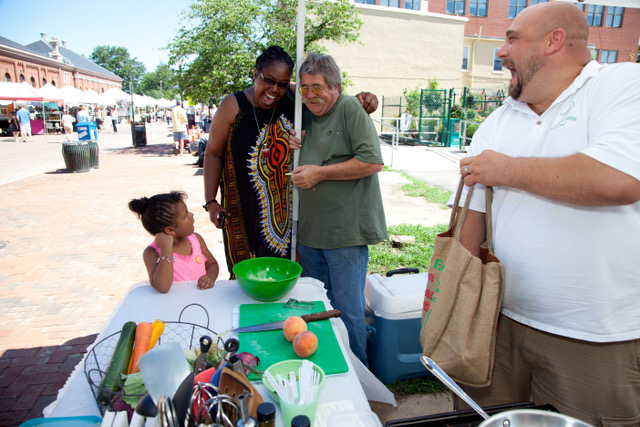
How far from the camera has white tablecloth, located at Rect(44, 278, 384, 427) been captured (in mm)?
1232

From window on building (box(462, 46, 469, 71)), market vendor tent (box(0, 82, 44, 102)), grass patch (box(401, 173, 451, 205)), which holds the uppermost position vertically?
window on building (box(462, 46, 469, 71))

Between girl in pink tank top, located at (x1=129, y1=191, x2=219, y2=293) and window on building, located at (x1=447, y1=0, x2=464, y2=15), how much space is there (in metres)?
36.5

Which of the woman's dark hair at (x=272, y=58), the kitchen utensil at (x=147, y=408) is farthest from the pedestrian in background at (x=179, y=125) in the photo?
the kitchen utensil at (x=147, y=408)

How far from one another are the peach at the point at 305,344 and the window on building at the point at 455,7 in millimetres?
37302

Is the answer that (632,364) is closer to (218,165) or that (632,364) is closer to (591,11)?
(218,165)

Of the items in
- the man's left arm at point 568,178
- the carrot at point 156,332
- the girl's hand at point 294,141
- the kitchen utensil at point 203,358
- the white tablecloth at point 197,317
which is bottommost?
the white tablecloth at point 197,317

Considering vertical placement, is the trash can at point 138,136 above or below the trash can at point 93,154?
above

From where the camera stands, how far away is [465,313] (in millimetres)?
1468

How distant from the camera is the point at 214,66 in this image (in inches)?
483

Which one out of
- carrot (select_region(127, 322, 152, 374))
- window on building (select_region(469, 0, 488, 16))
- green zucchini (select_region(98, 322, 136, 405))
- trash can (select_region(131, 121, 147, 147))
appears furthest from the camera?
window on building (select_region(469, 0, 488, 16))

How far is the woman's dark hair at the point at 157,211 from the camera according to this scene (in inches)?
91.0

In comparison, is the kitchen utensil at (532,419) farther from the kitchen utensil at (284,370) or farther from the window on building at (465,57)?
the window on building at (465,57)

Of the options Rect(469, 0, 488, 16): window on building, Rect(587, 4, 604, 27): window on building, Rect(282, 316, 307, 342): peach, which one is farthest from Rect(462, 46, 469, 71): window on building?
Rect(282, 316, 307, 342): peach

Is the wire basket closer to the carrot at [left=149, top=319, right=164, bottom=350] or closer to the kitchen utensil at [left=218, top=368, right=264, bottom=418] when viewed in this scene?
the carrot at [left=149, top=319, right=164, bottom=350]
